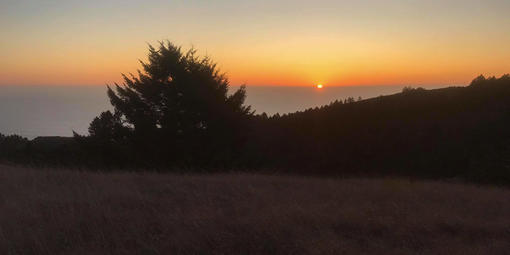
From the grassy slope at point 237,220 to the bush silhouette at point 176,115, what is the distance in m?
10.1

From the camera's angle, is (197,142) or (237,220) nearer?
(237,220)

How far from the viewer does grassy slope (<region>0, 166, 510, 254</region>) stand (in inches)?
200

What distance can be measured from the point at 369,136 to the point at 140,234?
27860mm

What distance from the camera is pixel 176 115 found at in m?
19.2

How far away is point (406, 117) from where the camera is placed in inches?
1375

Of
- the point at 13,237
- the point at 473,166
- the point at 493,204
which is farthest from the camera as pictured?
the point at 473,166

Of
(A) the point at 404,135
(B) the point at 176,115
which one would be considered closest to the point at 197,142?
(B) the point at 176,115

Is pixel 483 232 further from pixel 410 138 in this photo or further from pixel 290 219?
pixel 410 138

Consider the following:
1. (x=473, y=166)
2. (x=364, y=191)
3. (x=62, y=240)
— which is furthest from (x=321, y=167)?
(x=62, y=240)

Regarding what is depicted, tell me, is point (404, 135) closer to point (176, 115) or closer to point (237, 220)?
point (176, 115)

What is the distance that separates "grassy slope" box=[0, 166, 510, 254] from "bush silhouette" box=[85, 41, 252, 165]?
10112mm

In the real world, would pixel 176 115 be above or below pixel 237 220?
above

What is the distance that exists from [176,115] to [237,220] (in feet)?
44.8

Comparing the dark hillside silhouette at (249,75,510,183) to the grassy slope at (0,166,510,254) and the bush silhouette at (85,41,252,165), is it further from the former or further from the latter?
the grassy slope at (0,166,510,254)
